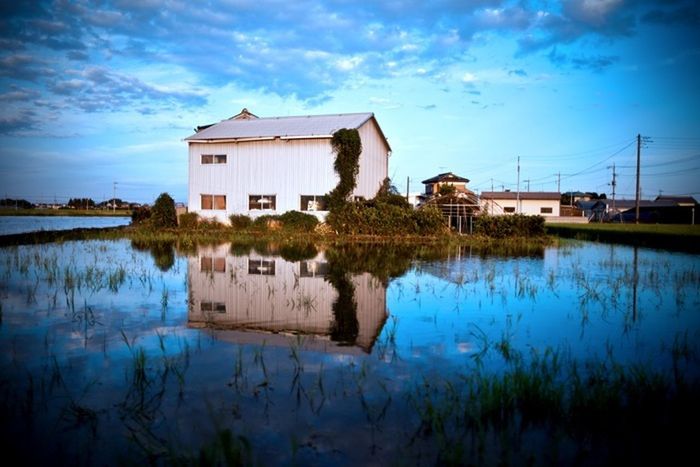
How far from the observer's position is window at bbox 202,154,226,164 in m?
31.6

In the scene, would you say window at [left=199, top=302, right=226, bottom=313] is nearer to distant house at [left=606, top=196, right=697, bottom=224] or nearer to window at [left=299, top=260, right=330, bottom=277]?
window at [left=299, top=260, right=330, bottom=277]

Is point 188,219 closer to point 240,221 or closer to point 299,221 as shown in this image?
point 240,221

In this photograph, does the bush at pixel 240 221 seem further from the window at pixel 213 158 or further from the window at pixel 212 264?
the window at pixel 212 264

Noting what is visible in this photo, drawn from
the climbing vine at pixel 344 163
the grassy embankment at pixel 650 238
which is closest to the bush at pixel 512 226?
the grassy embankment at pixel 650 238

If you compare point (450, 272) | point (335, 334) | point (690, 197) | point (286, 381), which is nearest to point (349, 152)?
point (450, 272)

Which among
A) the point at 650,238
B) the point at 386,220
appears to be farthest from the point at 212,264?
the point at 650,238

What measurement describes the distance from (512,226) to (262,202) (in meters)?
15.7

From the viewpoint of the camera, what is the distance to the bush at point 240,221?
30059 millimetres

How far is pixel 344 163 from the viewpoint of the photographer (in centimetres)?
2866

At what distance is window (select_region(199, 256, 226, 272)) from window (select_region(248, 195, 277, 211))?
1354 cm

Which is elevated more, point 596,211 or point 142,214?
point 596,211

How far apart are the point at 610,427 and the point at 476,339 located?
2.84 meters

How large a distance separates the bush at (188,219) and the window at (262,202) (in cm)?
381

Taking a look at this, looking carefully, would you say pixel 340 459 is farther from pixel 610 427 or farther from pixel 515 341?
pixel 515 341
